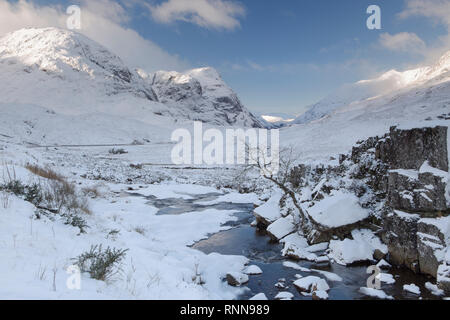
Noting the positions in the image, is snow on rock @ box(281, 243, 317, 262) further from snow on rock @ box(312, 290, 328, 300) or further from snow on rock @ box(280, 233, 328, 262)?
snow on rock @ box(312, 290, 328, 300)

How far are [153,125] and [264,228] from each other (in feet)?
286

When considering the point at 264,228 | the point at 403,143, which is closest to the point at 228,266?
the point at 264,228

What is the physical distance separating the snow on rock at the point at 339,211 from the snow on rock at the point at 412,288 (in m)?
3.64

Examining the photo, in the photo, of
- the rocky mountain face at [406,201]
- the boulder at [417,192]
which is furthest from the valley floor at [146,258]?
the boulder at [417,192]

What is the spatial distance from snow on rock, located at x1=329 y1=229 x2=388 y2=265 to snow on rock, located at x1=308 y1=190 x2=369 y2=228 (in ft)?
2.45

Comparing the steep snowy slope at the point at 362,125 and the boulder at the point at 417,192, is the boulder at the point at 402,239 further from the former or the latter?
the steep snowy slope at the point at 362,125

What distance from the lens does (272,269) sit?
9211mm

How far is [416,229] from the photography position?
8703 millimetres

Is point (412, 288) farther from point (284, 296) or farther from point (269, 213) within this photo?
point (269, 213)

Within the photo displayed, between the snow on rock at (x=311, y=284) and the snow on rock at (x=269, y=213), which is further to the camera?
the snow on rock at (x=269, y=213)

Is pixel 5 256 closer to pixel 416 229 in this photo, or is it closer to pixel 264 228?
pixel 416 229

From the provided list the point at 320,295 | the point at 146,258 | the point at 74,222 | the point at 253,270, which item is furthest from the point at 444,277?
the point at 74,222

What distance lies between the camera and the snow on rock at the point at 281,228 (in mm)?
12622
